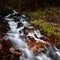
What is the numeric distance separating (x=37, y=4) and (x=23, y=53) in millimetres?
8739

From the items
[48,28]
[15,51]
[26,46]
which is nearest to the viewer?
[15,51]

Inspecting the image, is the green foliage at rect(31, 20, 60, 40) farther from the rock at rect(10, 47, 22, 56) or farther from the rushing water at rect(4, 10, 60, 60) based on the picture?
the rock at rect(10, 47, 22, 56)

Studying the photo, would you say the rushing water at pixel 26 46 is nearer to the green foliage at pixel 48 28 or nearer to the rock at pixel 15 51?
the rock at pixel 15 51

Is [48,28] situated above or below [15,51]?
below

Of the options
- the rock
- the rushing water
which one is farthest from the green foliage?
the rock

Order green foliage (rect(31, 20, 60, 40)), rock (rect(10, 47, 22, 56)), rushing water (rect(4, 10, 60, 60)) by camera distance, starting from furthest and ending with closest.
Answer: green foliage (rect(31, 20, 60, 40)) → rushing water (rect(4, 10, 60, 60)) → rock (rect(10, 47, 22, 56))

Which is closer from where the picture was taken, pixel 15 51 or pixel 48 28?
pixel 15 51

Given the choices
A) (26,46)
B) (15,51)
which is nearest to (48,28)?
(26,46)

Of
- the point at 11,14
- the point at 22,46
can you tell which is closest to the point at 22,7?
the point at 11,14

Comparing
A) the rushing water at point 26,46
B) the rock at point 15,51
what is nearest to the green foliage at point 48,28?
the rushing water at point 26,46

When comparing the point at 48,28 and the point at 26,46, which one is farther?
the point at 48,28

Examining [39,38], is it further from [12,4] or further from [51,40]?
[12,4]

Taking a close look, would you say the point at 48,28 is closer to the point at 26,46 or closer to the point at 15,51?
the point at 26,46

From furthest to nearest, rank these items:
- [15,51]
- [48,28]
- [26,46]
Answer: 1. [48,28]
2. [26,46]
3. [15,51]
